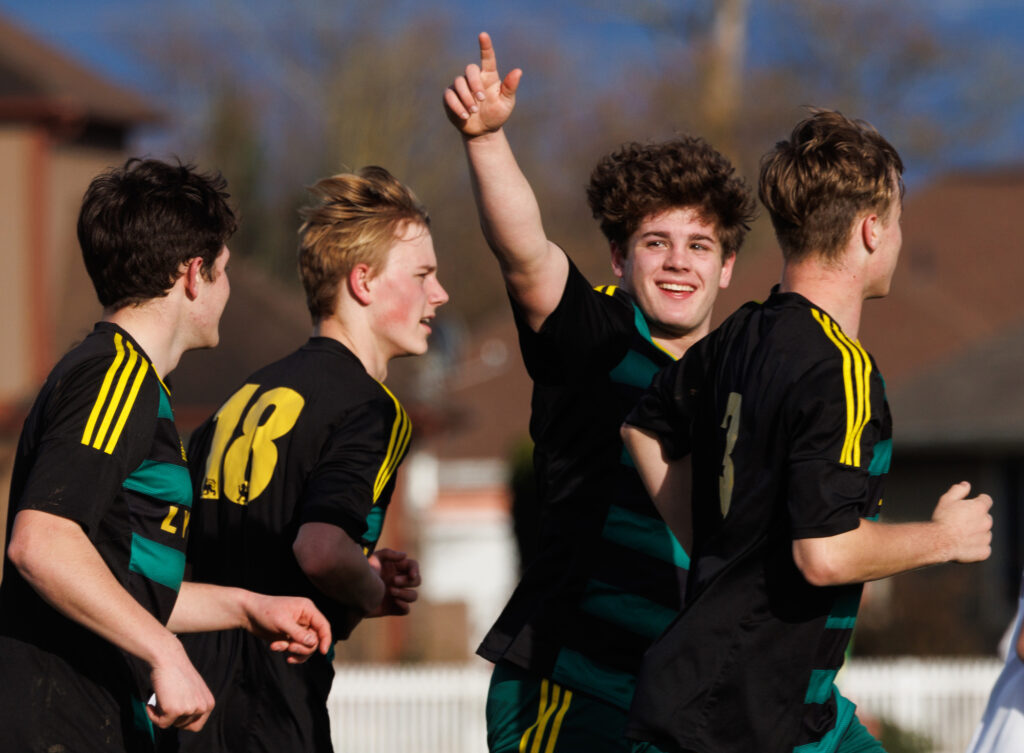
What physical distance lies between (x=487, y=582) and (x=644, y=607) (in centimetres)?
2732

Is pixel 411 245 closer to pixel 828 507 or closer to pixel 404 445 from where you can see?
pixel 404 445

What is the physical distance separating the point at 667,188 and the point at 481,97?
0.88 meters

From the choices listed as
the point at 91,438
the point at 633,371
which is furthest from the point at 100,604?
the point at 633,371

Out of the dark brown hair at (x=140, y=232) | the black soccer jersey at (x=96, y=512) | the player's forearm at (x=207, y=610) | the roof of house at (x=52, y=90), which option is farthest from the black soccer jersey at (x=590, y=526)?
the roof of house at (x=52, y=90)

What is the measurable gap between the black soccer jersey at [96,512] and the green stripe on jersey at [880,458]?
1660mm

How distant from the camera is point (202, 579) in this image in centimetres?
446

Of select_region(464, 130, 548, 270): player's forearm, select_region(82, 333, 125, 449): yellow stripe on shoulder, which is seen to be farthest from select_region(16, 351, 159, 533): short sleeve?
select_region(464, 130, 548, 270): player's forearm

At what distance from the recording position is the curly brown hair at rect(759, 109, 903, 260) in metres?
3.53

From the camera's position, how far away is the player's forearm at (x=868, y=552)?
127 inches

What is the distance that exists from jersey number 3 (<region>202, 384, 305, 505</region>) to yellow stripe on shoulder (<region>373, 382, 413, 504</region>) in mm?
278

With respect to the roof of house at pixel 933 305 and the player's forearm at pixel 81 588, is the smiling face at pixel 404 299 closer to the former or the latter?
the player's forearm at pixel 81 588

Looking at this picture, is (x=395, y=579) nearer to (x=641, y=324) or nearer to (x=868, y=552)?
(x=641, y=324)

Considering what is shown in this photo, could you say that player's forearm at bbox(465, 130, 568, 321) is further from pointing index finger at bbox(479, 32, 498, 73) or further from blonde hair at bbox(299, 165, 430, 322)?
blonde hair at bbox(299, 165, 430, 322)

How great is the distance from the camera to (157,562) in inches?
144
